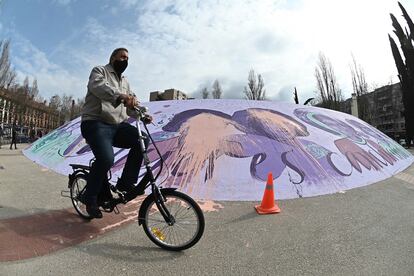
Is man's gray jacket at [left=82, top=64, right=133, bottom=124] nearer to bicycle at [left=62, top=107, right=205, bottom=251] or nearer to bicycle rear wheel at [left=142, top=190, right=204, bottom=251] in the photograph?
bicycle at [left=62, top=107, right=205, bottom=251]

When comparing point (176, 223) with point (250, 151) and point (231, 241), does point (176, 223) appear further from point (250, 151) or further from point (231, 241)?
point (250, 151)

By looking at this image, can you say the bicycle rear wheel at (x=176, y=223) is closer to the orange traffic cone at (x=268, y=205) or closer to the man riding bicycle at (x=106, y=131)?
the man riding bicycle at (x=106, y=131)

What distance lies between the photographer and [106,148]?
3.35 m

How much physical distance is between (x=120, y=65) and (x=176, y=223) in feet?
6.44

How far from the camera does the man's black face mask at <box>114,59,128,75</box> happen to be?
3.58m

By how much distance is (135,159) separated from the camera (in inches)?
139

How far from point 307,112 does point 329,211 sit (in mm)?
6271

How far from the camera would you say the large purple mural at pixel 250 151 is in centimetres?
582

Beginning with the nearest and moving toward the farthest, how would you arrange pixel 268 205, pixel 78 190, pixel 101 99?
pixel 101 99 → pixel 78 190 → pixel 268 205

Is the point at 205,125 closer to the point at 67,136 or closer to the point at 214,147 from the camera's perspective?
the point at 214,147

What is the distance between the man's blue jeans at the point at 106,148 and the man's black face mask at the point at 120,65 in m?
0.66

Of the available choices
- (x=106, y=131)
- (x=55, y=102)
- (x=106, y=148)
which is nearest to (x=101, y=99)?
(x=106, y=131)

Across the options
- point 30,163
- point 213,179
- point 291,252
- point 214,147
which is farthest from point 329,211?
point 30,163

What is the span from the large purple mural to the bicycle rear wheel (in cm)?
216
